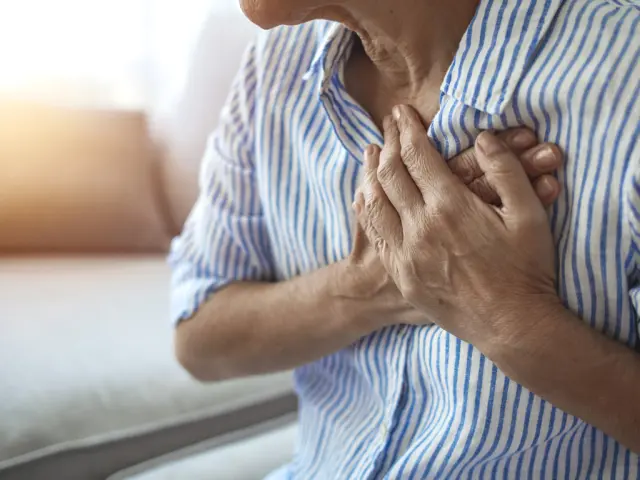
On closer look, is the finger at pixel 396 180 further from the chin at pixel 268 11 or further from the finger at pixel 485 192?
the chin at pixel 268 11

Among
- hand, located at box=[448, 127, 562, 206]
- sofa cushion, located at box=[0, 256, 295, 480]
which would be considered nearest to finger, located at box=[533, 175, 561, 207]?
hand, located at box=[448, 127, 562, 206]

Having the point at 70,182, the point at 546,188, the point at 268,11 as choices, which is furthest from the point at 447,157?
the point at 70,182

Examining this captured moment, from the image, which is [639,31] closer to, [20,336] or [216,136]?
[216,136]

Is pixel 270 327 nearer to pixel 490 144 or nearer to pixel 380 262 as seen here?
pixel 380 262

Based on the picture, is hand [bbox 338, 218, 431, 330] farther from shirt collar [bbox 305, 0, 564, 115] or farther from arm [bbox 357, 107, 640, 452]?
shirt collar [bbox 305, 0, 564, 115]

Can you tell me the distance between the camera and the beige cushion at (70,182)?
1930 mm

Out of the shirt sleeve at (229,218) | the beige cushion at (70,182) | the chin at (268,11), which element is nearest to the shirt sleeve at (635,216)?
the chin at (268,11)

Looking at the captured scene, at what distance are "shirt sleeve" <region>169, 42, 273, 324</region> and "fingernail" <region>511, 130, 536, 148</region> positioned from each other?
1.14 feet

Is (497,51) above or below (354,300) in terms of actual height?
above

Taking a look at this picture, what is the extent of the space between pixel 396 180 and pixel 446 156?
0.05 meters

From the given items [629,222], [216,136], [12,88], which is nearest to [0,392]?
[216,136]

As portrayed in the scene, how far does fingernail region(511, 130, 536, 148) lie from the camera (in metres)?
0.62

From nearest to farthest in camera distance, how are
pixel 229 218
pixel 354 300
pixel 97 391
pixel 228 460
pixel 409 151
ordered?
pixel 409 151
pixel 354 300
pixel 229 218
pixel 228 460
pixel 97 391

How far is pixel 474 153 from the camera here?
64 centimetres
